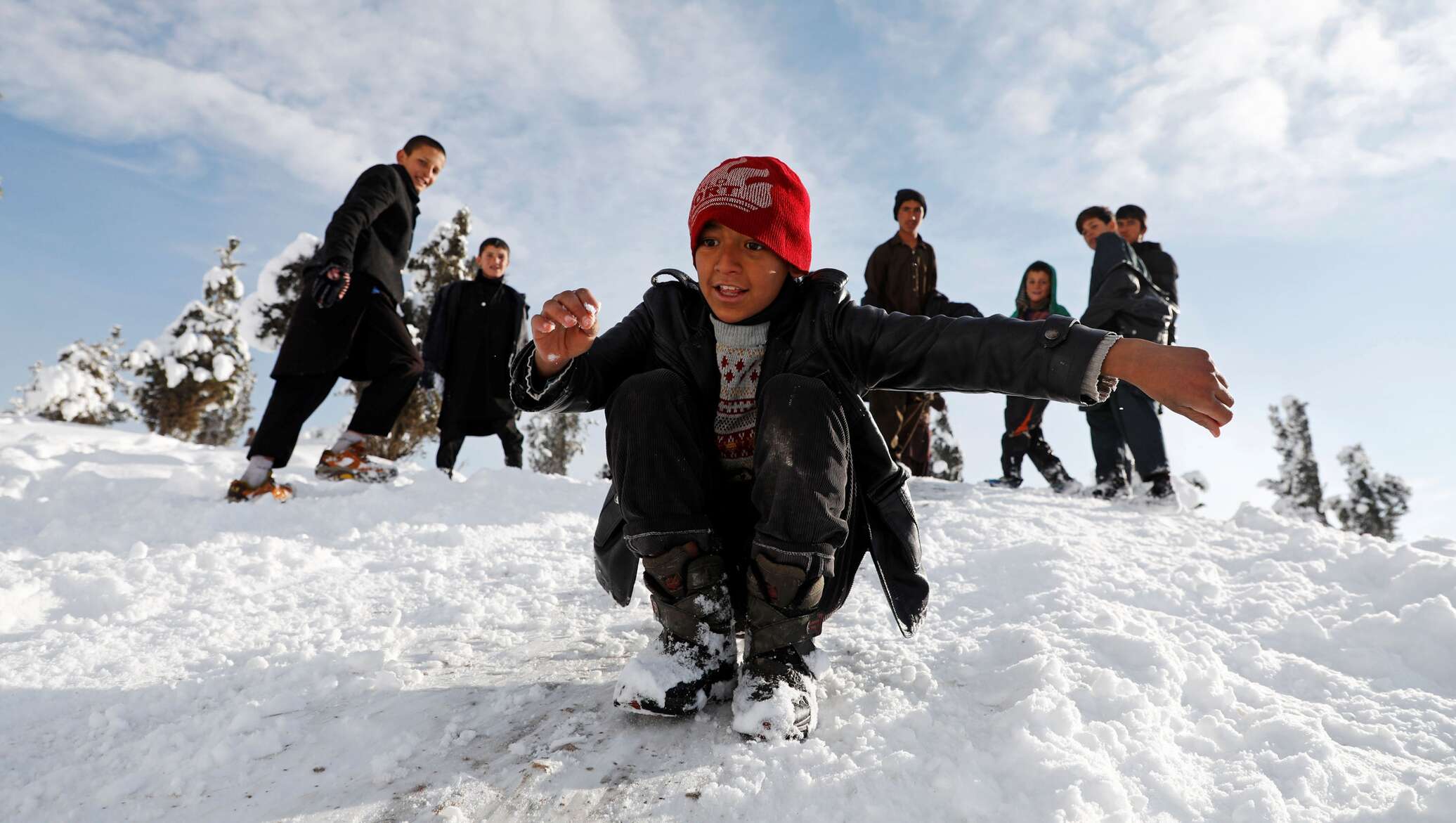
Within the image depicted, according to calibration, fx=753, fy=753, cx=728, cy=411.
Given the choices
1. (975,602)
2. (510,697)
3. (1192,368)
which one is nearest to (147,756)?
(510,697)

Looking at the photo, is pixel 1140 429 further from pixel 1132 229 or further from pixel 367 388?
pixel 367 388

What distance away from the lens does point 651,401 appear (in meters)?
1.79

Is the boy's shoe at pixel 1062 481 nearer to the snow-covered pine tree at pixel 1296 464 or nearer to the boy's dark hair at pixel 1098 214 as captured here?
the boy's dark hair at pixel 1098 214

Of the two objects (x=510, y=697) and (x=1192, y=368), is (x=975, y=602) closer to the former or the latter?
(x=1192, y=368)

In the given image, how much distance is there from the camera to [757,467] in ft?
5.86

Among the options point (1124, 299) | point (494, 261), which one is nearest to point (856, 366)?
point (1124, 299)

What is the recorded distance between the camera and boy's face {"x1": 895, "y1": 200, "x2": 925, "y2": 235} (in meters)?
6.79

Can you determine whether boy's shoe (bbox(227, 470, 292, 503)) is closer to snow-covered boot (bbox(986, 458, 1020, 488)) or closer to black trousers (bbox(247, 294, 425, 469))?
black trousers (bbox(247, 294, 425, 469))

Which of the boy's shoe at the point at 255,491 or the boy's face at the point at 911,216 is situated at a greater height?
the boy's face at the point at 911,216

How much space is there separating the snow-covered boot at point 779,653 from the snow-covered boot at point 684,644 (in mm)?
67

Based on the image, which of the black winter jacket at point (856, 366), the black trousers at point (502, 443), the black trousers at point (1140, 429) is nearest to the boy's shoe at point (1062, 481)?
the black trousers at point (1140, 429)

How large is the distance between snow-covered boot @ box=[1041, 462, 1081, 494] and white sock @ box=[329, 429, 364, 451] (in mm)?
5559

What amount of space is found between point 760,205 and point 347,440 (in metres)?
4.19

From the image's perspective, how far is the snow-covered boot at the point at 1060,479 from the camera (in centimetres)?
664
